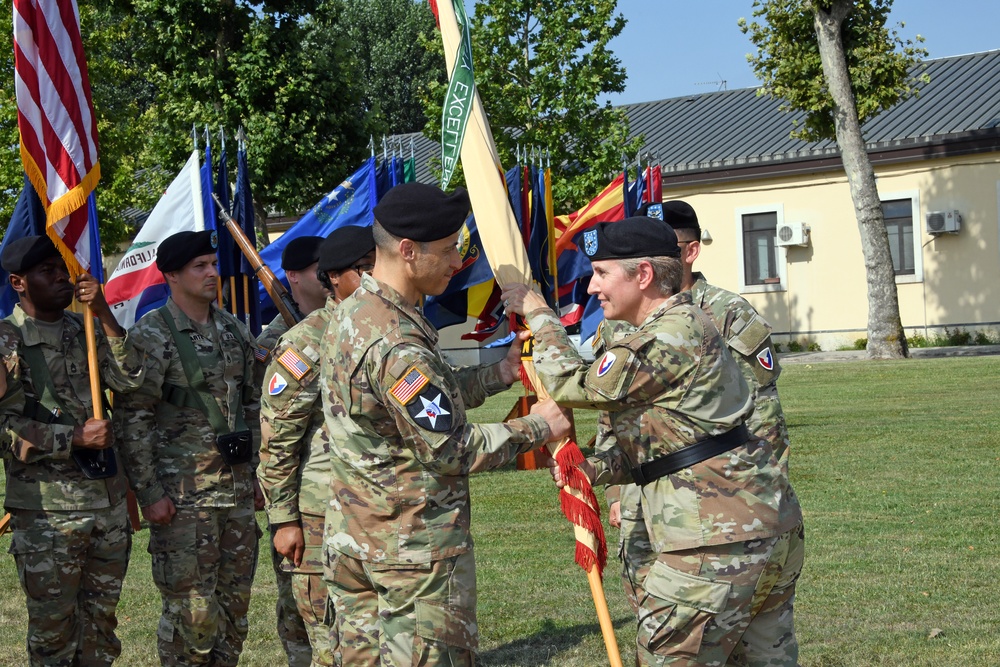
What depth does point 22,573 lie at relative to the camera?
5.56 meters

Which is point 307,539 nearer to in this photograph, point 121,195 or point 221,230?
point 221,230

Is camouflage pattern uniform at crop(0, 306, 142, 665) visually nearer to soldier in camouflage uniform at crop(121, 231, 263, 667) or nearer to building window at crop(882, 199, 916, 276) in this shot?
soldier in camouflage uniform at crop(121, 231, 263, 667)

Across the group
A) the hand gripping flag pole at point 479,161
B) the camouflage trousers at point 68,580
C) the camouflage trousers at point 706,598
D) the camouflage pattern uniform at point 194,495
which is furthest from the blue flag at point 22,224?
the camouflage trousers at point 706,598

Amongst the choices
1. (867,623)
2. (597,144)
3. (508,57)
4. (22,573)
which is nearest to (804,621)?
(867,623)

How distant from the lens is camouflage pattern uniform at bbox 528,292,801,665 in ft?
13.2

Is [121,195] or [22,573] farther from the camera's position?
[121,195]

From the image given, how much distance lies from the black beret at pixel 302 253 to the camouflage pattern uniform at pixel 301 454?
95 centimetres

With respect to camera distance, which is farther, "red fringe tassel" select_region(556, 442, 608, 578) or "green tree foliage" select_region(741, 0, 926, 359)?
"green tree foliage" select_region(741, 0, 926, 359)

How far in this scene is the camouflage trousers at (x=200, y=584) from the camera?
5625mm

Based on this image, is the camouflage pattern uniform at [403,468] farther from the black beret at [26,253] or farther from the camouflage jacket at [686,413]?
the black beret at [26,253]

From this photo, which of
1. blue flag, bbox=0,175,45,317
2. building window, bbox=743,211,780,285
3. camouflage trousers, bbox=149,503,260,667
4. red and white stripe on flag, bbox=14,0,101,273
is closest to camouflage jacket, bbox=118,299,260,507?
camouflage trousers, bbox=149,503,260,667

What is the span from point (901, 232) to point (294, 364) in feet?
84.0

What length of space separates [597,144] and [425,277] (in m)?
20.6

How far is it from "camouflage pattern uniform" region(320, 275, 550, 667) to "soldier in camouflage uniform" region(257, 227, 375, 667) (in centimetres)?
99
